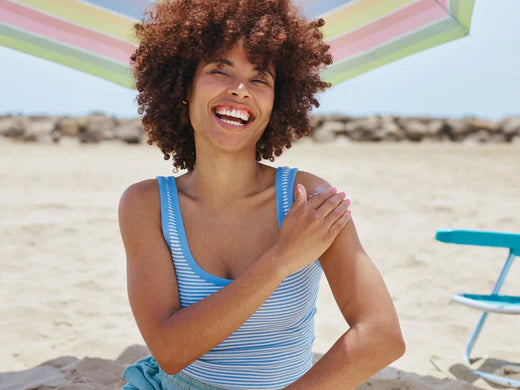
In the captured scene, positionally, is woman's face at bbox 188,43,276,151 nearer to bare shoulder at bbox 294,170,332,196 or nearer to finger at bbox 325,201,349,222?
bare shoulder at bbox 294,170,332,196

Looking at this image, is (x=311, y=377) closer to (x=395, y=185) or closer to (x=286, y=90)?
(x=286, y=90)

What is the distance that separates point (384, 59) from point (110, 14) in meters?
1.45

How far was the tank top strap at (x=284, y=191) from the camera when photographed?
202cm

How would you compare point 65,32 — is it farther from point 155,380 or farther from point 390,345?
point 390,345

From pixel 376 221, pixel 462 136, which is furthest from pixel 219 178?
pixel 462 136

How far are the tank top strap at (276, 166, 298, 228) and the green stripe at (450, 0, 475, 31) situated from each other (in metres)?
1.28

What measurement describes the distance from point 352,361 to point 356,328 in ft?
0.34

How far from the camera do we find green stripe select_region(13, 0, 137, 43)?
2639 millimetres

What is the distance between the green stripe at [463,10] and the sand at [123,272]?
1.92 meters

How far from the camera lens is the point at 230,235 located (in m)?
2.03

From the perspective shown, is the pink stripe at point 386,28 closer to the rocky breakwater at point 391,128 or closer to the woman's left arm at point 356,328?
the woman's left arm at point 356,328

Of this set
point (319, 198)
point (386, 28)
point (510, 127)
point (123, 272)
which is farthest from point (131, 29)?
point (510, 127)

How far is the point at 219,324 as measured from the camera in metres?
1.69

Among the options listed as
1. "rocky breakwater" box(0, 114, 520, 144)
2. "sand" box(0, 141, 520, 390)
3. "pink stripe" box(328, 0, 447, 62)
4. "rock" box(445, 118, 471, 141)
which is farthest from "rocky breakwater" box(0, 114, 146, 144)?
"pink stripe" box(328, 0, 447, 62)
